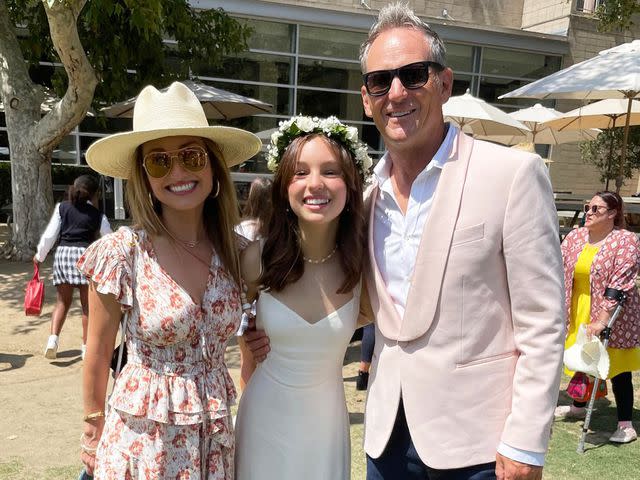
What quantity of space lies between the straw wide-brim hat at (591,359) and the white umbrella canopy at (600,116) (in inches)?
231

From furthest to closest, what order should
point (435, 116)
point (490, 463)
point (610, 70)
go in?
point (610, 70) < point (435, 116) < point (490, 463)

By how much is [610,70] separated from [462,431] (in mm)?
5365

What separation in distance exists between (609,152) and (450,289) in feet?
48.7

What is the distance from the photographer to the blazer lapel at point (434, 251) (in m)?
1.69

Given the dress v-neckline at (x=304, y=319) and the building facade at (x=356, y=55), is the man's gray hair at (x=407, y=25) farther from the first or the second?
the building facade at (x=356, y=55)

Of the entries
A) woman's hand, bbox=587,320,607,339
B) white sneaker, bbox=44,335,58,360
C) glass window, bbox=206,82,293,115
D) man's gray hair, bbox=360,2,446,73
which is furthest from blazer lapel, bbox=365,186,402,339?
glass window, bbox=206,82,293,115

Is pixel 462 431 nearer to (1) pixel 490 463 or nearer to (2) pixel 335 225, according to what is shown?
(1) pixel 490 463

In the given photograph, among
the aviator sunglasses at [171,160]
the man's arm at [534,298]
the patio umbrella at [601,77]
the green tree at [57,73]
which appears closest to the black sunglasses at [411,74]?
the man's arm at [534,298]

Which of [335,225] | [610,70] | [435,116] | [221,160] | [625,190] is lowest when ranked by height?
[625,190]

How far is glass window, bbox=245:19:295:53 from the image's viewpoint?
14891mm

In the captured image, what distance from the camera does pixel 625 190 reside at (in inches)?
736

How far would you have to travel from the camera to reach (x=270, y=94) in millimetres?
15508

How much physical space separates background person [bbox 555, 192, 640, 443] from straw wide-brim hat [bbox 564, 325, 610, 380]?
6.6 inches

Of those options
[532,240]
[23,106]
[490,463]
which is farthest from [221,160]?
[23,106]
